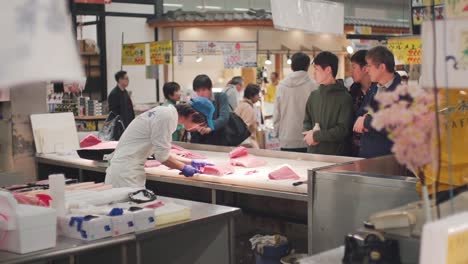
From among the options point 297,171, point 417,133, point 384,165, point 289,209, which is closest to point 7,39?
point 417,133

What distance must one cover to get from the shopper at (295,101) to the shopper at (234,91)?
3.02 m

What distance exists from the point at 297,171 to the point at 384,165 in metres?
0.92

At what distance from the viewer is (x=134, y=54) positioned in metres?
13.2

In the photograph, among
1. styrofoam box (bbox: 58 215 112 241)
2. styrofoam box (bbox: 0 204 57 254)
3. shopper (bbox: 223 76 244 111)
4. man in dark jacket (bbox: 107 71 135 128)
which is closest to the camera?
styrofoam box (bbox: 0 204 57 254)

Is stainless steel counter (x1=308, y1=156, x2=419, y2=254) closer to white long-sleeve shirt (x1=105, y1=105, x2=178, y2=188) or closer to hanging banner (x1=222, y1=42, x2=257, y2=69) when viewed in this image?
white long-sleeve shirt (x1=105, y1=105, x2=178, y2=188)

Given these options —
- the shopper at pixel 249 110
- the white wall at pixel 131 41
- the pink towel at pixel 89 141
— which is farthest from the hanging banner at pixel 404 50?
the white wall at pixel 131 41

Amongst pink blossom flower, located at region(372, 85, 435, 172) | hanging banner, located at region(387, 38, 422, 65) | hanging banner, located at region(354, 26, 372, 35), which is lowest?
pink blossom flower, located at region(372, 85, 435, 172)

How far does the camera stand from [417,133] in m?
1.75

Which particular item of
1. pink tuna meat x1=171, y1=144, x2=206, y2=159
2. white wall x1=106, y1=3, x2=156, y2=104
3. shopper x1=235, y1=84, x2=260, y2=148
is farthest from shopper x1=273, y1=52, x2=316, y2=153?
white wall x1=106, y1=3, x2=156, y2=104

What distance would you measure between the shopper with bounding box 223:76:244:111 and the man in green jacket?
3.97 m

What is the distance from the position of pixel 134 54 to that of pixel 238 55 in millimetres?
2297

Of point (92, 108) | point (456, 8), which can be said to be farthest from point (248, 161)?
point (92, 108)

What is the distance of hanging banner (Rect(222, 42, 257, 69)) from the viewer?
12352 millimetres

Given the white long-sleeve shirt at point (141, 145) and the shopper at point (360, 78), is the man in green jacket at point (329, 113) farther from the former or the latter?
the white long-sleeve shirt at point (141, 145)
